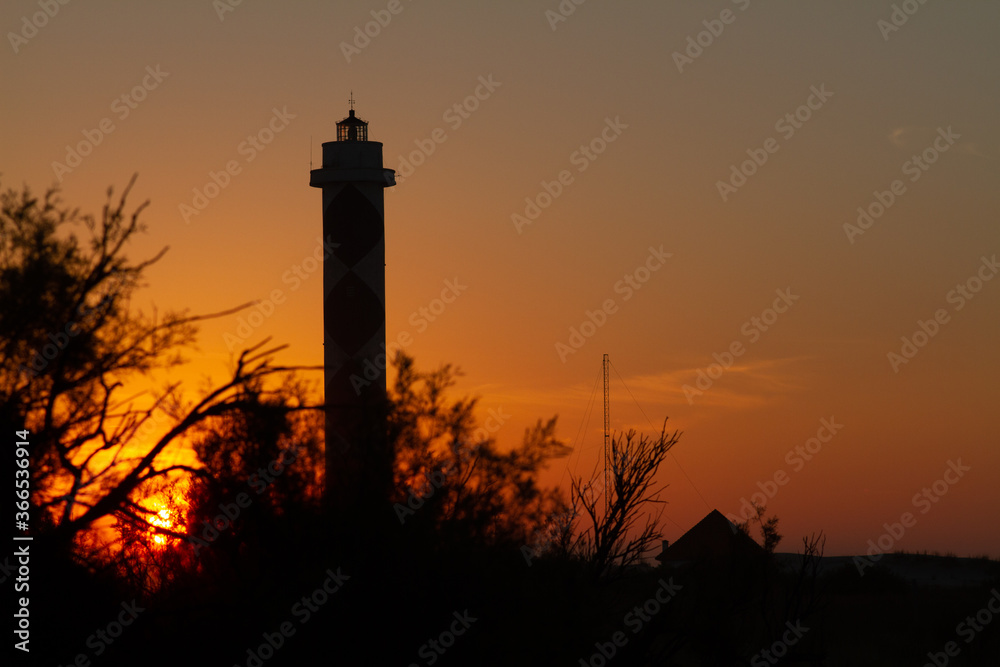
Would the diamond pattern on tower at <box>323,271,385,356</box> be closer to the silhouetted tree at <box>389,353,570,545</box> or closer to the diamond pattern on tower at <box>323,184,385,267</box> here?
the diamond pattern on tower at <box>323,184,385,267</box>

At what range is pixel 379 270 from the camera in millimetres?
35188

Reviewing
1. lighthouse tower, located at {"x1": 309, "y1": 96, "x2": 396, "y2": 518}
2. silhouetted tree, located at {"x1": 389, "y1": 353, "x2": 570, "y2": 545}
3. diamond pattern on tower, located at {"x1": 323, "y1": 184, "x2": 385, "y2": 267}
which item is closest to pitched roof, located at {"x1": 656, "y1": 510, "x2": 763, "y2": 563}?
lighthouse tower, located at {"x1": 309, "y1": 96, "x2": 396, "y2": 518}

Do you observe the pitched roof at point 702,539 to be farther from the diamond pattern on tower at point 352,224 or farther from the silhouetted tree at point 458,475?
the silhouetted tree at point 458,475

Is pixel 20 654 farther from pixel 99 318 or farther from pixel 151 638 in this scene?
pixel 99 318

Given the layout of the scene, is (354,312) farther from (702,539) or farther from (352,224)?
(702,539)

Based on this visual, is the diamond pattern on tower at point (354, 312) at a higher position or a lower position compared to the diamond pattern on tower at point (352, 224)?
lower

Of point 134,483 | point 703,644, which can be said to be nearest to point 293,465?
point 134,483

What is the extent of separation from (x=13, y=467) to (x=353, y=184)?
26.8 meters

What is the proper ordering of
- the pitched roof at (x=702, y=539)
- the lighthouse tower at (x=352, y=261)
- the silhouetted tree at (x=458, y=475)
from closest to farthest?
the silhouetted tree at (x=458, y=475)
the lighthouse tower at (x=352, y=261)
the pitched roof at (x=702, y=539)

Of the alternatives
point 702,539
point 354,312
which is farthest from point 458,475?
point 702,539

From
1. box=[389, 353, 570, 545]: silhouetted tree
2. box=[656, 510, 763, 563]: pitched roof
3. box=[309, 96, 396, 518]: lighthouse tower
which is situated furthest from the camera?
box=[656, 510, 763, 563]: pitched roof

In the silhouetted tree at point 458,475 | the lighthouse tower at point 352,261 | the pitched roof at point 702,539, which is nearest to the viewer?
the silhouetted tree at point 458,475

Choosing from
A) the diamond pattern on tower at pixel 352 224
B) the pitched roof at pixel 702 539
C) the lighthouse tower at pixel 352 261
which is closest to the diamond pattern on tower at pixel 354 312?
the lighthouse tower at pixel 352 261

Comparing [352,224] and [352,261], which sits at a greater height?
[352,224]
